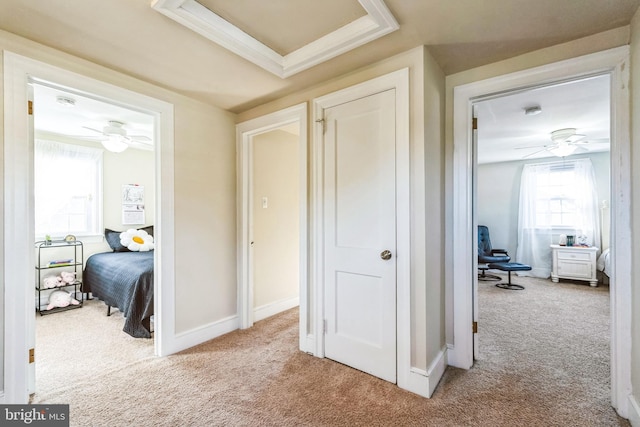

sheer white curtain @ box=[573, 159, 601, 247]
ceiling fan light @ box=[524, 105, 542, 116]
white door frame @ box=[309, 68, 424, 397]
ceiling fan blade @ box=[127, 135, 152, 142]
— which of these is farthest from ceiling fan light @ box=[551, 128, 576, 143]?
ceiling fan blade @ box=[127, 135, 152, 142]

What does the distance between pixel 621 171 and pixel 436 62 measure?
1.27 metres

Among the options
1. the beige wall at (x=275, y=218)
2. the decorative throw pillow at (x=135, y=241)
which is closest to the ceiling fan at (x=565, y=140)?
the beige wall at (x=275, y=218)

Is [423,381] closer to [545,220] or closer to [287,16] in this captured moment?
[287,16]

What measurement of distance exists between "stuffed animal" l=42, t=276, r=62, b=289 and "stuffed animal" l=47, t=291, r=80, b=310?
0.32 feet

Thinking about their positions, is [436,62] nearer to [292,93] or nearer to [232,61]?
[292,93]

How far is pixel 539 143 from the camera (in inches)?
177

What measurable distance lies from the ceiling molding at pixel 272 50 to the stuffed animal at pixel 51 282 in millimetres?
3851

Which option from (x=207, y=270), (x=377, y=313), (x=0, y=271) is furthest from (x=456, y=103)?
(x=0, y=271)

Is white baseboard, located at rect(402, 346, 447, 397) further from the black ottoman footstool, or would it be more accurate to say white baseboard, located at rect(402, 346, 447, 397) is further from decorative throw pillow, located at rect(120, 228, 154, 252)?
decorative throw pillow, located at rect(120, 228, 154, 252)

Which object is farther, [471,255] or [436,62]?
[471,255]

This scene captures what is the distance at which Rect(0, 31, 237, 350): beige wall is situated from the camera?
8.30 ft

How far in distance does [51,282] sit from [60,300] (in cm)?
27

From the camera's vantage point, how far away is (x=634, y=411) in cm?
153

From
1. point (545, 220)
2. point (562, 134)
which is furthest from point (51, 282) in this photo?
point (545, 220)
